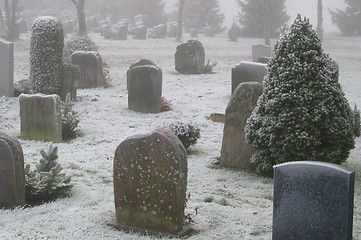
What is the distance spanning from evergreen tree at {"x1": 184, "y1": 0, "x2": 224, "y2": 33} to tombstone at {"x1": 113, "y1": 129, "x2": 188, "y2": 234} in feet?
132

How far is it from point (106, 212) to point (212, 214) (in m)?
1.25

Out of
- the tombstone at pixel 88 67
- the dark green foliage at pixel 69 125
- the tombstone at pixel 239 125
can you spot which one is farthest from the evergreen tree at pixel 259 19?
the tombstone at pixel 239 125

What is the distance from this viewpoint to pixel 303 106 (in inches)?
346

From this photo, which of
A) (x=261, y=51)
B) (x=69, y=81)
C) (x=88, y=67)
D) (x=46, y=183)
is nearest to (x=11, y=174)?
(x=46, y=183)

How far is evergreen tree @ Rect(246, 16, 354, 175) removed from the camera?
28.8 feet

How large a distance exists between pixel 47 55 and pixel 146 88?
8.58ft

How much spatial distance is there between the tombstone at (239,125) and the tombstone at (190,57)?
13.1 meters

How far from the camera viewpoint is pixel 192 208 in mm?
7582

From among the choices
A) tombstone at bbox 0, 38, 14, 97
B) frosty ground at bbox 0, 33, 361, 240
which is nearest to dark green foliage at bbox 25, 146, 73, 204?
frosty ground at bbox 0, 33, 361, 240

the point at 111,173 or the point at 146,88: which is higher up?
the point at 146,88

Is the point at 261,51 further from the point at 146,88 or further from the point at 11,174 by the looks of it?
the point at 11,174

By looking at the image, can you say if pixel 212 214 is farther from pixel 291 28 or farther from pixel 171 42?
pixel 171 42

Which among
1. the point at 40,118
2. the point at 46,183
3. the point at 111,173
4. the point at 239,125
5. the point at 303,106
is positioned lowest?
the point at 111,173

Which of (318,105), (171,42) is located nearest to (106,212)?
(318,105)
